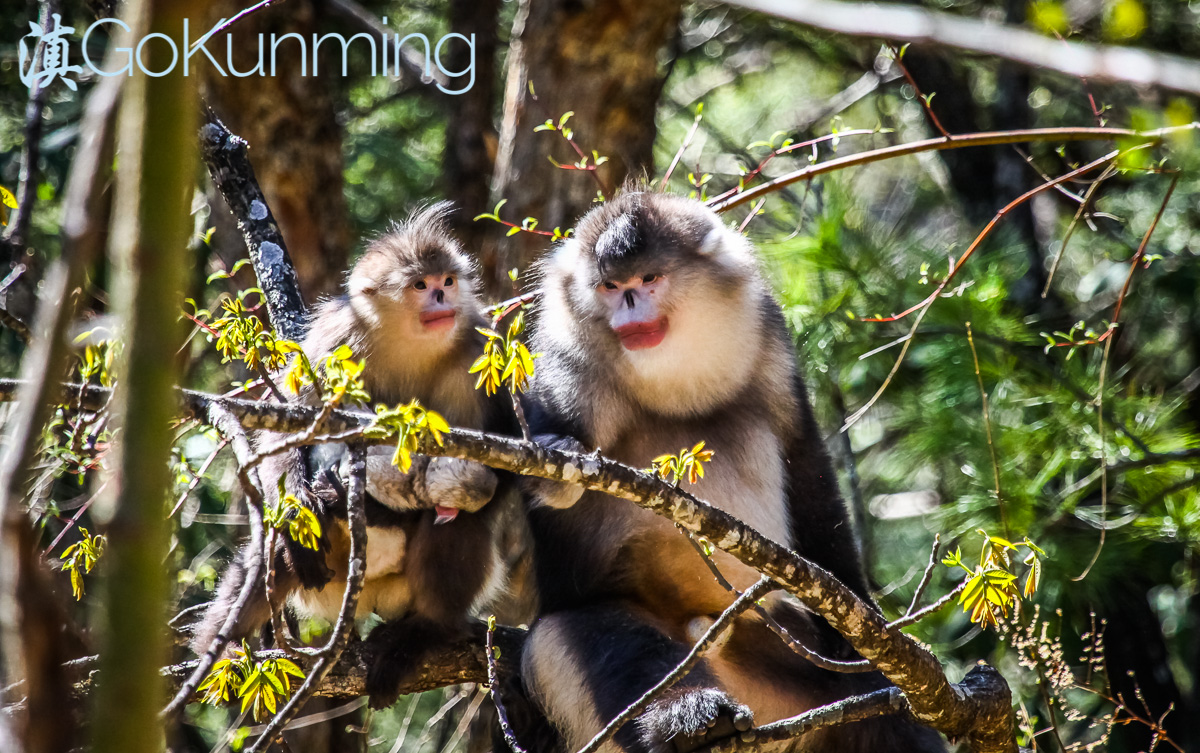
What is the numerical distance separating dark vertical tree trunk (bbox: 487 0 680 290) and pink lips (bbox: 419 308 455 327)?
0.97 meters

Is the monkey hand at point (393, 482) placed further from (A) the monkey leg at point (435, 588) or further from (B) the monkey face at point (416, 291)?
(B) the monkey face at point (416, 291)

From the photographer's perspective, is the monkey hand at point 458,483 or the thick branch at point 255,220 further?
the thick branch at point 255,220

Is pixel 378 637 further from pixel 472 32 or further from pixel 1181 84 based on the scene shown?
pixel 472 32

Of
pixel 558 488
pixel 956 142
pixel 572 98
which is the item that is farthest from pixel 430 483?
pixel 572 98

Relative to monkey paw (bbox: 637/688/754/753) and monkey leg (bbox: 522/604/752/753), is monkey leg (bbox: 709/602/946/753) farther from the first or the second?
monkey paw (bbox: 637/688/754/753)

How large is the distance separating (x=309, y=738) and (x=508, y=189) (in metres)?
2.52

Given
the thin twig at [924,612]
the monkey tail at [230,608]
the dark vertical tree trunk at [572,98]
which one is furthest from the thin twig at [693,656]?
the dark vertical tree trunk at [572,98]

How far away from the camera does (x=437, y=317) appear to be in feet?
11.1

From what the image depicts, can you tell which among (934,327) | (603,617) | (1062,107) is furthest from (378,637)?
Result: (1062,107)

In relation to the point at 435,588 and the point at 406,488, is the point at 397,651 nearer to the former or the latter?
the point at 435,588

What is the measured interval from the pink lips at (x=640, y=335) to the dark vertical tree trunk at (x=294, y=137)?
2.08m

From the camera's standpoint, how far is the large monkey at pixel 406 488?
3121mm

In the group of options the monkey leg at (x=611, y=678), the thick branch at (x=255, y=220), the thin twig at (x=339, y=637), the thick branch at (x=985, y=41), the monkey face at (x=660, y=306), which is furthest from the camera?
the thick branch at (x=255, y=220)

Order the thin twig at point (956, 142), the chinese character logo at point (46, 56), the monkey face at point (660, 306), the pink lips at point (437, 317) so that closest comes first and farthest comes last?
the chinese character logo at point (46, 56) < the thin twig at point (956, 142) < the monkey face at point (660, 306) < the pink lips at point (437, 317)
